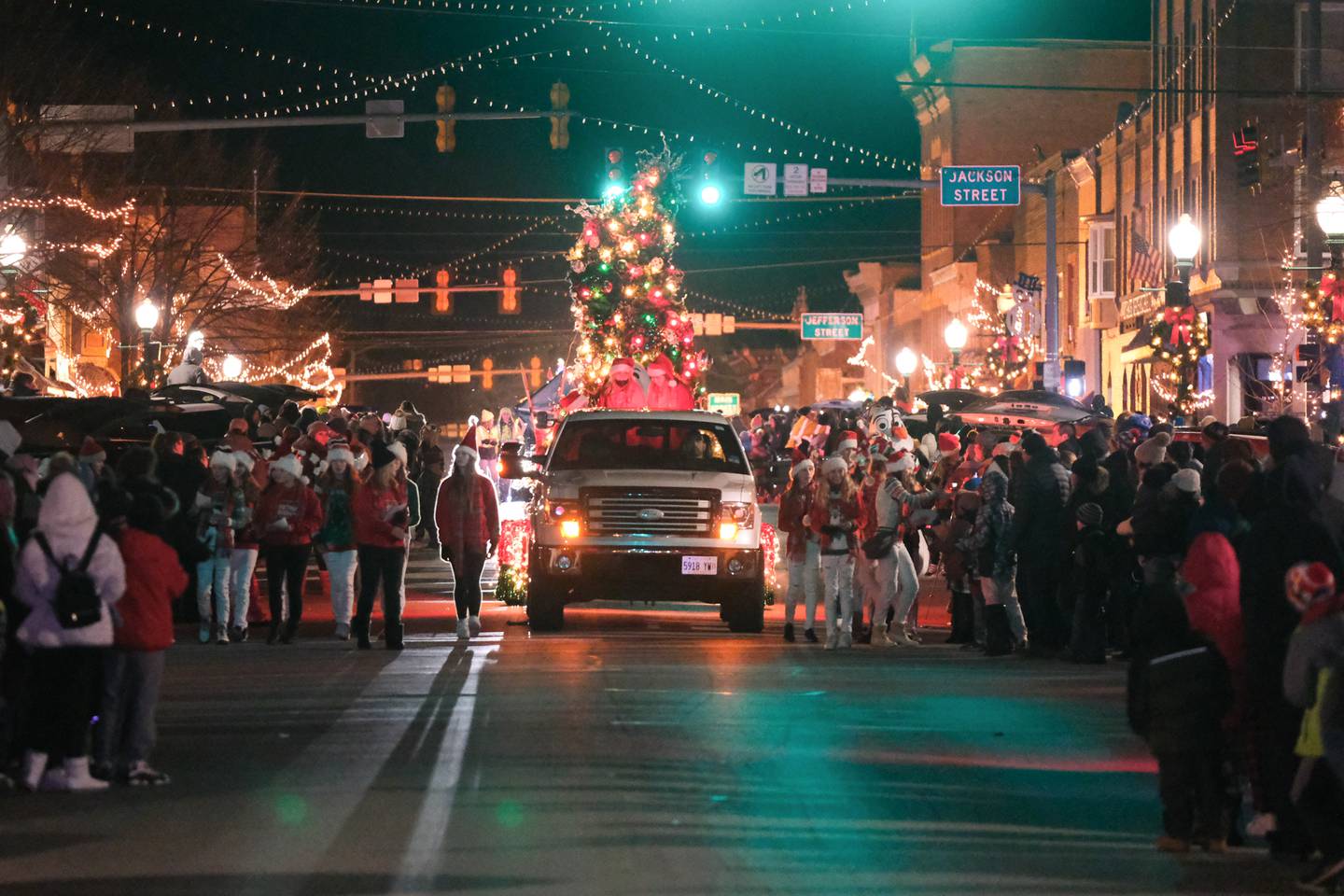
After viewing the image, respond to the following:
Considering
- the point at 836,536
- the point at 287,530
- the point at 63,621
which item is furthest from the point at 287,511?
the point at 63,621

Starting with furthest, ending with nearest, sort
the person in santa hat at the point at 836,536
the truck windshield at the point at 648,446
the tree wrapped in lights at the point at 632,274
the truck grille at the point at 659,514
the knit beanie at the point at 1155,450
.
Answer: the tree wrapped in lights at the point at 632,274 → the truck windshield at the point at 648,446 → the truck grille at the point at 659,514 → the person in santa hat at the point at 836,536 → the knit beanie at the point at 1155,450

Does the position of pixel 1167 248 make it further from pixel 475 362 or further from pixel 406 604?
pixel 475 362

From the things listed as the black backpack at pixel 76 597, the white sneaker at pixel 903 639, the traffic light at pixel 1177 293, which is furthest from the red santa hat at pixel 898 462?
the traffic light at pixel 1177 293

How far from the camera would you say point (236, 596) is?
19781mm

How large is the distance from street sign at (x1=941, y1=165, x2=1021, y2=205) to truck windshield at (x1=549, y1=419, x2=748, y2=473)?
22.4 metres

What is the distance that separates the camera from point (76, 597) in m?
10.6

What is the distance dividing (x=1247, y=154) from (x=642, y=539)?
28.5m

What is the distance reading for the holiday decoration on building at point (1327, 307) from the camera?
3284cm

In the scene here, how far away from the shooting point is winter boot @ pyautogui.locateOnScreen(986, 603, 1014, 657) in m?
18.4

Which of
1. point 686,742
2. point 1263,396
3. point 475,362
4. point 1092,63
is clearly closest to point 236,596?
point 686,742

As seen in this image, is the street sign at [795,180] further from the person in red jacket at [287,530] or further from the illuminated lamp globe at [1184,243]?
the person in red jacket at [287,530]

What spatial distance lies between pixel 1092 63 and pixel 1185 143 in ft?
117

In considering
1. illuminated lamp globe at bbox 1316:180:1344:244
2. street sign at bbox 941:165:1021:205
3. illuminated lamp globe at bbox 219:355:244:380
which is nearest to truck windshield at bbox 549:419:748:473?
illuminated lamp globe at bbox 1316:180:1344:244

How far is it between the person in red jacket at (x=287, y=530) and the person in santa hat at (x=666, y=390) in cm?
1596
